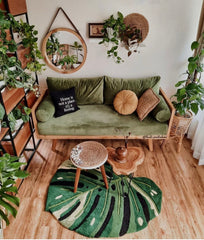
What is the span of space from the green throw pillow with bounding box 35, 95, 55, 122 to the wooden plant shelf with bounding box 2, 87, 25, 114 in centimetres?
34

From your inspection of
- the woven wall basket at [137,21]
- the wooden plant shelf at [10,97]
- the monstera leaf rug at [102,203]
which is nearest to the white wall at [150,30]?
the woven wall basket at [137,21]

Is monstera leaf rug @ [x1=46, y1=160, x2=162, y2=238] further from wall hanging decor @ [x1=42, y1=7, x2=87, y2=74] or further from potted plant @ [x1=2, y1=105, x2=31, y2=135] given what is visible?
wall hanging decor @ [x1=42, y1=7, x2=87, y2=74]

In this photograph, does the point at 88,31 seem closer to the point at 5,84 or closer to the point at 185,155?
the point at 5,84

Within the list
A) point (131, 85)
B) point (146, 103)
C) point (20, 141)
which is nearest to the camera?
point (20, 141)

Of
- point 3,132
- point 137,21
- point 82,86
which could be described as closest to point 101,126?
point 82,86

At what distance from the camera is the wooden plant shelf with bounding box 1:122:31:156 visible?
92.1 inches

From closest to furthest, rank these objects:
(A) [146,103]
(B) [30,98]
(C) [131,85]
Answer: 1. (A) [146,103]
2. (B) [30,98]
3. (C) [131,85]

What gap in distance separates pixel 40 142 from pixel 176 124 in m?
2.03

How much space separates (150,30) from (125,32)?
364mm

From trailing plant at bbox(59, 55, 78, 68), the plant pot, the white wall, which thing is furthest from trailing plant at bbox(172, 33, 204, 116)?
trailing plant at bbox(59, 55, 78, 68)

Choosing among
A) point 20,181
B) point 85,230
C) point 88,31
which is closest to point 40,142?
point 20,181

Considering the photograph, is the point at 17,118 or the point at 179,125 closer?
the point at 17,118

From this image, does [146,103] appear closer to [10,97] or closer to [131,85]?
[131,85]

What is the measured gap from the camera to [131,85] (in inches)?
120
